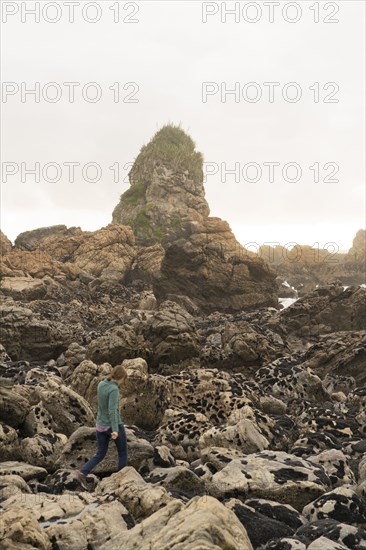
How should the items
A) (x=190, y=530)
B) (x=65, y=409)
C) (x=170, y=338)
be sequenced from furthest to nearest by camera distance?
(x=170, y=338) → (x=65, y=409) → (x=190, y=530)

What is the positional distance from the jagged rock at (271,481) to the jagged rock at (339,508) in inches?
20.9

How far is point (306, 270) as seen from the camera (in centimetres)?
10188

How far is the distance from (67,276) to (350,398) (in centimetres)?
4895

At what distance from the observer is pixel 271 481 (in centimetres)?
1084

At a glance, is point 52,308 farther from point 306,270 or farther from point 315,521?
point 306,270

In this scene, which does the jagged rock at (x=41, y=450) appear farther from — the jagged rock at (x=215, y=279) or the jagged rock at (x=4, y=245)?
the jagged rock at (x=4, y=245)

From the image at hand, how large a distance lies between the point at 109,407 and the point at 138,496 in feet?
10.4

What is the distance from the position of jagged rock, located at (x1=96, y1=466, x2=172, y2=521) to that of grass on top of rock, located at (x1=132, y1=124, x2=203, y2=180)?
289ft

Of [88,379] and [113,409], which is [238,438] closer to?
[113,409]

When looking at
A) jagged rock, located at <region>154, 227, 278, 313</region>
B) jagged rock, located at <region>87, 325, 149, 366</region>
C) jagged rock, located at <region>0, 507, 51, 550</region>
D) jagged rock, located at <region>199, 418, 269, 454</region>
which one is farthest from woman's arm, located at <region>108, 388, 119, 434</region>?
jagged rock, located at <region>154, 227, 278, 313</region>

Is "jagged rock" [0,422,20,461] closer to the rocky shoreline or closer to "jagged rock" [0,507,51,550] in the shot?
the rocky shoreline

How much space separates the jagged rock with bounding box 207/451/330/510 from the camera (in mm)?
10586

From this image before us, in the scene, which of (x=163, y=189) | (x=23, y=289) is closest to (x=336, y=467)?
(x=23, y=289)

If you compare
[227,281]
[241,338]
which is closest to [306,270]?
[227,281]
